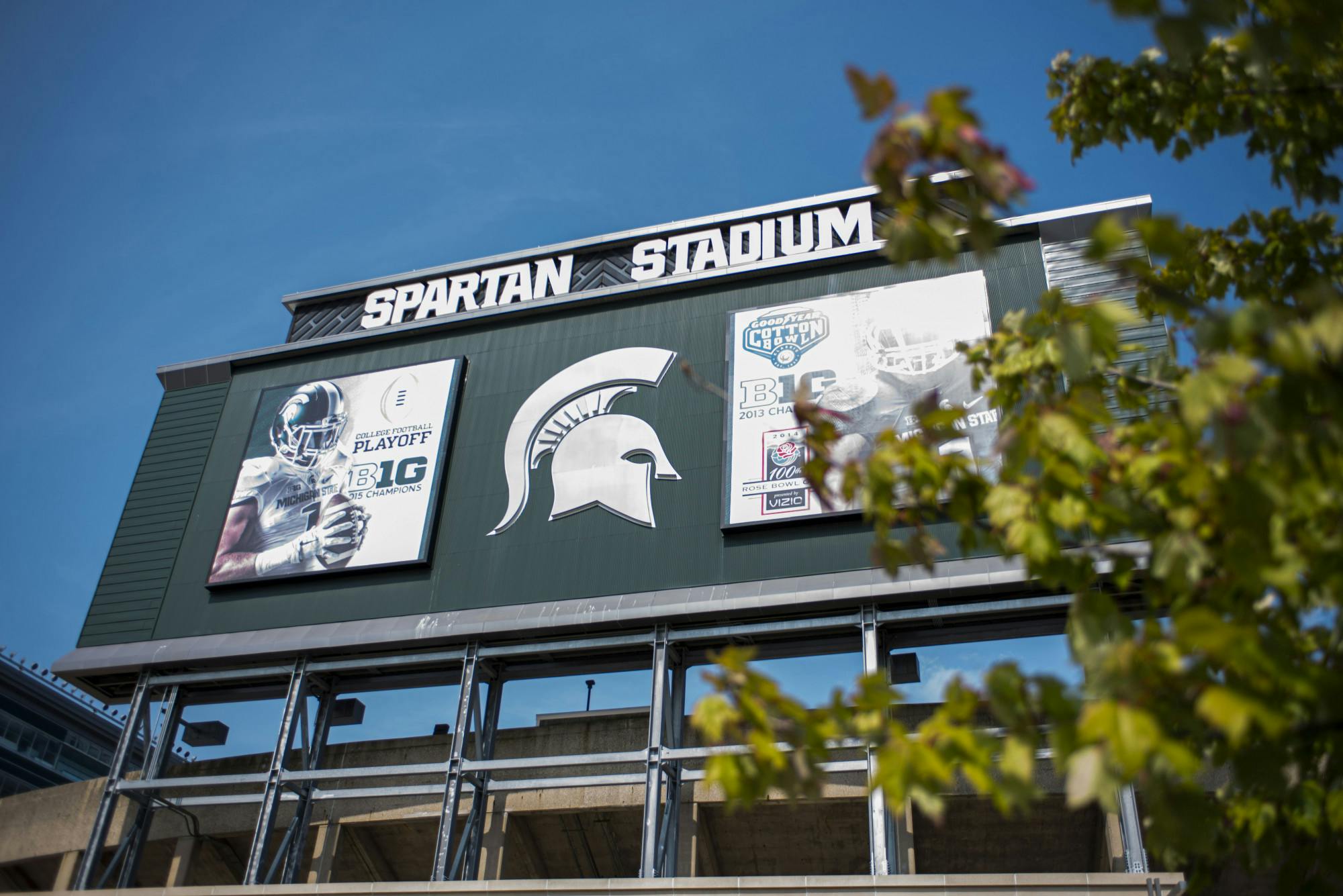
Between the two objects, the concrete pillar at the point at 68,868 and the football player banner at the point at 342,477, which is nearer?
the concrete pillar at the point at 68,868

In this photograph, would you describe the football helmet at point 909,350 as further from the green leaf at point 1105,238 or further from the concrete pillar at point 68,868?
the concrete pillar at point 68,868

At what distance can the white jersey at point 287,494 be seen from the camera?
23.8 meters

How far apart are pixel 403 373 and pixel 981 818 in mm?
15560

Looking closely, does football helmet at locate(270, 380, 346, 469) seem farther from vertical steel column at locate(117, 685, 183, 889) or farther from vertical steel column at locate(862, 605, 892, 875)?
vertical steel column at locate(862, 605, 892, 875)

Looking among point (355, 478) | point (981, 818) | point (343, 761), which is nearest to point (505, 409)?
point (355, 478)

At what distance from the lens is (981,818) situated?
71.7 feet

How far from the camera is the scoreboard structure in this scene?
19859 millimetres

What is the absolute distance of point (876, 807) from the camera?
17.3 meters

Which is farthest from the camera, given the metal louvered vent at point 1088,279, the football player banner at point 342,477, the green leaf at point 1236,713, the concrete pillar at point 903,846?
the football player banner at point 342,477

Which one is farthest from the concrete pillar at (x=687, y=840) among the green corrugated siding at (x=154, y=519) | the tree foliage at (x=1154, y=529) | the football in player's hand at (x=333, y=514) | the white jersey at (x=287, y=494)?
the tree foliage at (x=1154, y=529)

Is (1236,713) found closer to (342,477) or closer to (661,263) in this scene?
(342,477)

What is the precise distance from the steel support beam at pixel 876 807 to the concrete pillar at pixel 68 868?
648 inches

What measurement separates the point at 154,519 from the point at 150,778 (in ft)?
19.3

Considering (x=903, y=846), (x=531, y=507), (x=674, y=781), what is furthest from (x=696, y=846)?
(x=531, y=507)
